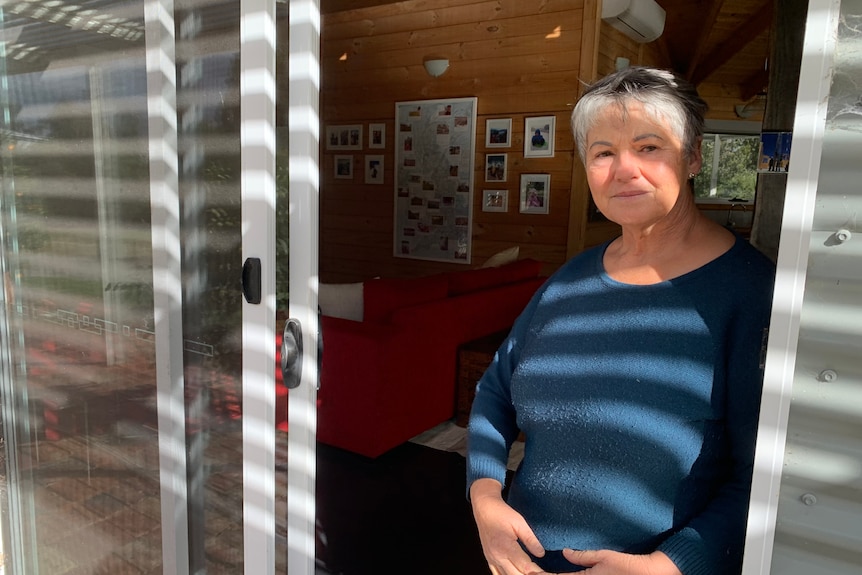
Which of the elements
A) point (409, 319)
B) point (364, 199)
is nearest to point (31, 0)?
point (409, 319)

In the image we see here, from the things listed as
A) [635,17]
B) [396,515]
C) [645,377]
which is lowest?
[396,515]

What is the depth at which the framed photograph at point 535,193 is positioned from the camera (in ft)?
17.7

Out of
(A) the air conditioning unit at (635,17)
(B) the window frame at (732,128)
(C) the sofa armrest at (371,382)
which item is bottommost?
(C) the sofa armrest at (371,382)

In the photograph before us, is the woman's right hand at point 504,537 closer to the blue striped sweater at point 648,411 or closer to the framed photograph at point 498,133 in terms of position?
the blue striped sweater at point 648,411

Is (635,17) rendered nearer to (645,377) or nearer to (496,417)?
→ (496,417)

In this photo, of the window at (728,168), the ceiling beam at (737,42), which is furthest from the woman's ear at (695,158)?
the window at (728,168)

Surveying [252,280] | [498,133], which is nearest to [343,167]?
[498,133]

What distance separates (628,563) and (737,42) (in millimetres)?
7246

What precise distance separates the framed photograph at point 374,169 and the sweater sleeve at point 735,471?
5.69 m

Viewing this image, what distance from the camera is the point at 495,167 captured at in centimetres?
563

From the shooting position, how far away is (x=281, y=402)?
4.42 ft

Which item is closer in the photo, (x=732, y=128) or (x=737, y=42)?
(x=737, y=42)

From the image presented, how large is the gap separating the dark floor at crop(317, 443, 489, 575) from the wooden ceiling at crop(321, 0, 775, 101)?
14.8ft

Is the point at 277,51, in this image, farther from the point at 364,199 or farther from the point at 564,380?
the point at 364,199
